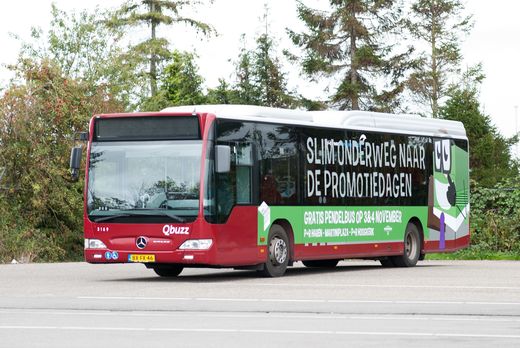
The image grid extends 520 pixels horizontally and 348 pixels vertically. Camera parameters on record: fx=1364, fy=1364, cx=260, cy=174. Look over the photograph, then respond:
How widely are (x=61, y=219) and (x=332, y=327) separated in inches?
1223

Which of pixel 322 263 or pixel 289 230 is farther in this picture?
pixel 322 263

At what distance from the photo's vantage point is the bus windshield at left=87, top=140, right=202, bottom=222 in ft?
76.1

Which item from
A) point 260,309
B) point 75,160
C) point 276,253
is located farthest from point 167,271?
point 260,309

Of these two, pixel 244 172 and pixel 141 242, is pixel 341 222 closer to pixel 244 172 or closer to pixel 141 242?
pixel 244 172

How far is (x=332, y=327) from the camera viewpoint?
47.4 feet

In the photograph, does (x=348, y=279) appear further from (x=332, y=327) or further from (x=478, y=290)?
(x=332, y=327)

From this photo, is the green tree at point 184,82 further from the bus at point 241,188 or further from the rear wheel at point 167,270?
the rear wheel at point 167,270

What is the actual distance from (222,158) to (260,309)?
6448mm

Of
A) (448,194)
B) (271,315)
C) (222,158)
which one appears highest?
(222,158)

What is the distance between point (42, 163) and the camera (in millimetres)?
43281

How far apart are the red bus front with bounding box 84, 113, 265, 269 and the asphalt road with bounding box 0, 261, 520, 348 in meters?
0.56

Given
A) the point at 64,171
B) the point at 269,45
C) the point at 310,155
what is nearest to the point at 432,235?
the point at 310,155

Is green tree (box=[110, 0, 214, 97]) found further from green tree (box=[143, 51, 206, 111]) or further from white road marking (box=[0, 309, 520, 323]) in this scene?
white road marking (box=[0, 309, 520, 323])

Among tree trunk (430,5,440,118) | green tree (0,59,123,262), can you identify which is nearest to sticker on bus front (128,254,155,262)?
green tree (0,59,123,262)
